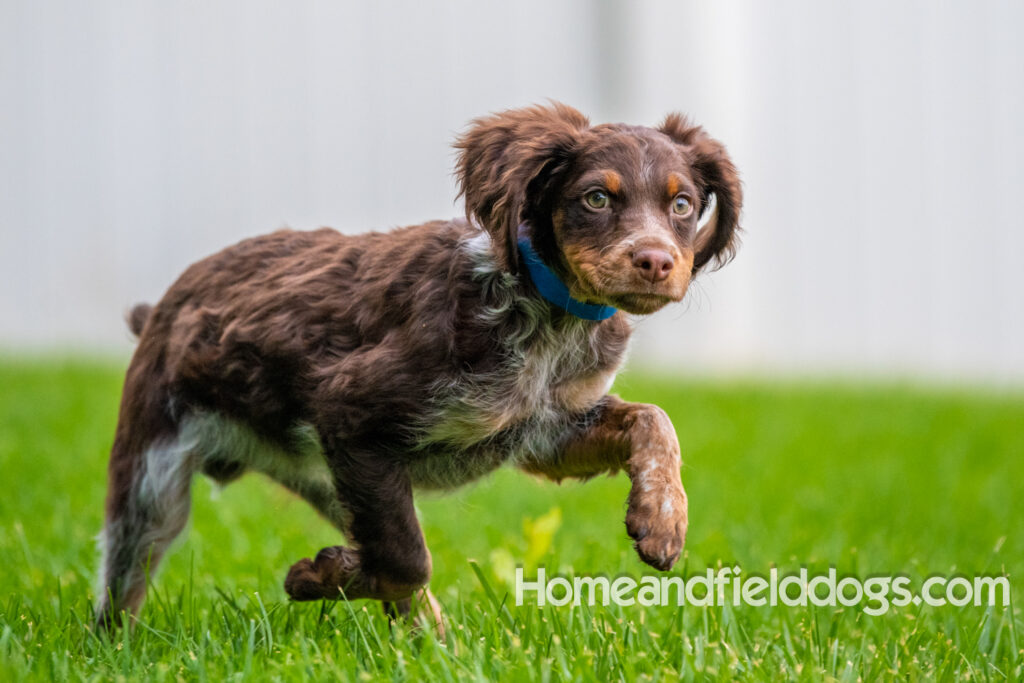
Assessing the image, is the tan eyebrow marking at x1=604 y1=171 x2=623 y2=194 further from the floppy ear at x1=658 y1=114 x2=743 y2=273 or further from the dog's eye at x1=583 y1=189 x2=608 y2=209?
the floppy ear at x1=658 y1=114 x2=743 y2=273

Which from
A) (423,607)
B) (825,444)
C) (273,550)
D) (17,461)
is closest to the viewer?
(423,607)

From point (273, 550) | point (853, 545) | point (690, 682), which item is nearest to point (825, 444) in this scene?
point (853, 545)

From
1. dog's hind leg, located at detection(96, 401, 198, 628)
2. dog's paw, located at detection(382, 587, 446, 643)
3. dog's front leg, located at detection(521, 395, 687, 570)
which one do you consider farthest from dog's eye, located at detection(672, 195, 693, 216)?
dog's hind leg, located at detection(96, 401, 198, 628)

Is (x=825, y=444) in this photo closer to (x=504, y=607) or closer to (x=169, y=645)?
(x=504, y=607)

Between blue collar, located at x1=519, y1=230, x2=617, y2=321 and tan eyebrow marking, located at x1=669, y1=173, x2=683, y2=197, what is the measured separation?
0.36 m

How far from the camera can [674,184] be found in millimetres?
3318

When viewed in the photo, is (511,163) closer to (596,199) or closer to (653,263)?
(596,199)

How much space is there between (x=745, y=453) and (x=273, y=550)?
133 inches

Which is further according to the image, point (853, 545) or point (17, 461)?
point (17, 461)

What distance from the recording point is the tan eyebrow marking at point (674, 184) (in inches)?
130

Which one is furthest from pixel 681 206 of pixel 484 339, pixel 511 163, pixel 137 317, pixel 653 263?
pixel 137 317

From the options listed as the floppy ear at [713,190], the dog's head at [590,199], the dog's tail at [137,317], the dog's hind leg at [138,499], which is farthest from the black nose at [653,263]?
the dog's tail at [137,317]

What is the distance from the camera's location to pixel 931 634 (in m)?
3.55

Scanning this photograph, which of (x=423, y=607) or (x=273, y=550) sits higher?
(x=423, y=607)
